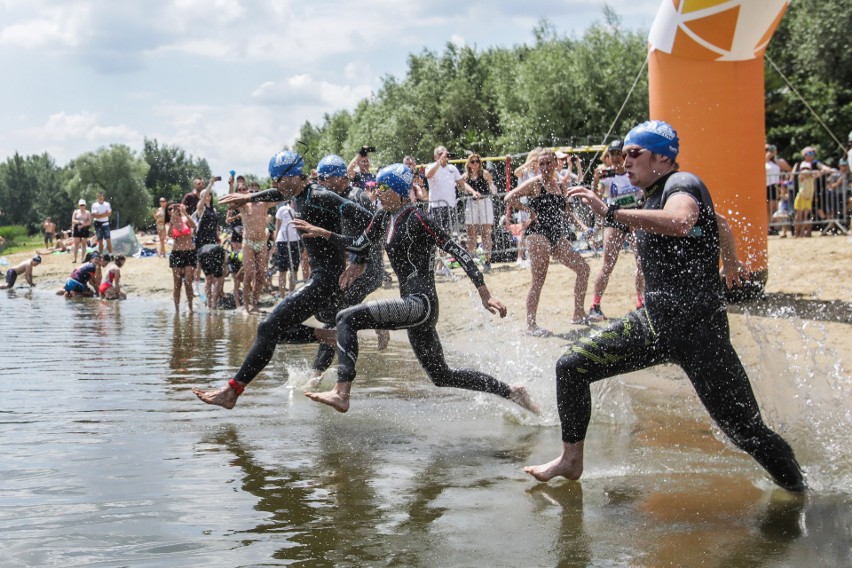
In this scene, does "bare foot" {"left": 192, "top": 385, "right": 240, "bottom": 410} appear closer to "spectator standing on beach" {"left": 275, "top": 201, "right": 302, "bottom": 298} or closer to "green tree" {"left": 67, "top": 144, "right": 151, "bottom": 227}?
"spectator standing on beach" {"left": 275, "top": 201, "right": 302, "bottom": 298}

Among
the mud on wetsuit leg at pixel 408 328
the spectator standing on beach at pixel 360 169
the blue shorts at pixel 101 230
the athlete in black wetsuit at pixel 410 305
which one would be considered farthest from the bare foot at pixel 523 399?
the blue shorts at pixel 101 230

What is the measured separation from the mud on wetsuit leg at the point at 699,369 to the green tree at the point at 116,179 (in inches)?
3979

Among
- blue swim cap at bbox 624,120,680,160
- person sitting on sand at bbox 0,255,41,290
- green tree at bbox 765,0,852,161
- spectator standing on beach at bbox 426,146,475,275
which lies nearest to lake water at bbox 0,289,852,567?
blue swim cap at bbox 624,120,680,160

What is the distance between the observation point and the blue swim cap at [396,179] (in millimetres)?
6902

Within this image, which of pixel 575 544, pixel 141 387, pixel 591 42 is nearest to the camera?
pixel 575 544

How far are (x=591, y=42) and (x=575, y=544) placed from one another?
1706 inches

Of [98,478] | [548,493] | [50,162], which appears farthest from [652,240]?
[50,162]

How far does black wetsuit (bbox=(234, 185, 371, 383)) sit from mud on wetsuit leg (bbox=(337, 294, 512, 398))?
66 centimetres

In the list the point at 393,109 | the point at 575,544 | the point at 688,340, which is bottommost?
the point at 575,544

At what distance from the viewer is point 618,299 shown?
1243cm

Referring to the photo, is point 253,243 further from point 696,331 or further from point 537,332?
point 696,331

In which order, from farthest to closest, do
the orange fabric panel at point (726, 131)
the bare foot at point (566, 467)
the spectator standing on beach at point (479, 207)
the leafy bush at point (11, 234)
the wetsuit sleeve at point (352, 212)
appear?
the leafy bush at point (11, 234) < the spectator standing on beach at point (479, 207) < the orange fabric panel at point (726, 131) < the wetsuit sleeve at point (352, 212) < the bare foot at point (566, 467)

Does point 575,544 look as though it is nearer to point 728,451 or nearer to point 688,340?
point 688,340

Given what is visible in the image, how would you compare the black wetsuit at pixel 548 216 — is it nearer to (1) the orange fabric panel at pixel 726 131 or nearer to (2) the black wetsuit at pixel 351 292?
(1) the orange fabric panel at pixel 726 131
